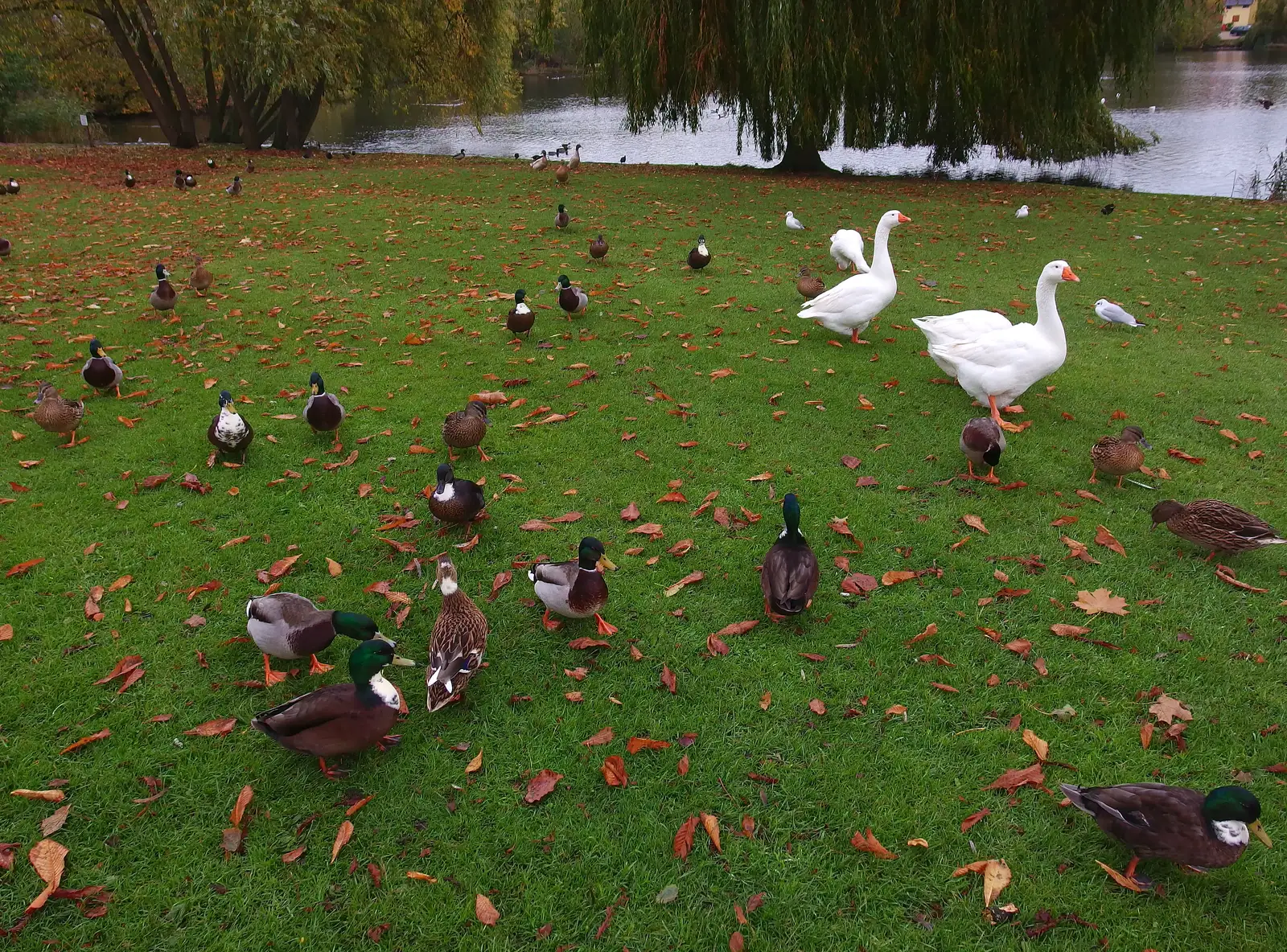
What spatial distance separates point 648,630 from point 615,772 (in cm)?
93

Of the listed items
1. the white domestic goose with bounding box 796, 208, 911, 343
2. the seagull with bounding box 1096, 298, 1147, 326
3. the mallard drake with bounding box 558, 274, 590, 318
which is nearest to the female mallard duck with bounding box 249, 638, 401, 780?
the white domestic goose with bounding box 796, 208, 911, 343

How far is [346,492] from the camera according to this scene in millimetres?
5289

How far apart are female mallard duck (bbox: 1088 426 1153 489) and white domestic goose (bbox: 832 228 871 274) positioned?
15.3 feet

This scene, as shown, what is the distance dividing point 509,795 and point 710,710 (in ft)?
3.32

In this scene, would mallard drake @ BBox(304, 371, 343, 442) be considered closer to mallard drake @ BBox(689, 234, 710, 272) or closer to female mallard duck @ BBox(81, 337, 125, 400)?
female mallard duck @ BBox(81, 337, 125, 400)

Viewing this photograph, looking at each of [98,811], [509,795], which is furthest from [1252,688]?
[98,811]

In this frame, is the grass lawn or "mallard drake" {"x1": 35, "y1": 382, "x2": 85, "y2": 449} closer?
the grass lawn

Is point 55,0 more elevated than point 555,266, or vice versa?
point 55,0

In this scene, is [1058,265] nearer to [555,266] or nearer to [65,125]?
[555,266]

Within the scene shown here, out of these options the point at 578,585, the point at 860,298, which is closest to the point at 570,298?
the point at 860,298

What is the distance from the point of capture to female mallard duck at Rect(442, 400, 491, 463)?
5484 millimetres

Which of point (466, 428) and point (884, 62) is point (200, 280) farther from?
point (884, 62)

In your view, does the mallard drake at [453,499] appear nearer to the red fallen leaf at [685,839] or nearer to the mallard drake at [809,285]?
the red fallen leaf at [685,839]

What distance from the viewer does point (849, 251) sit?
9.73 m
